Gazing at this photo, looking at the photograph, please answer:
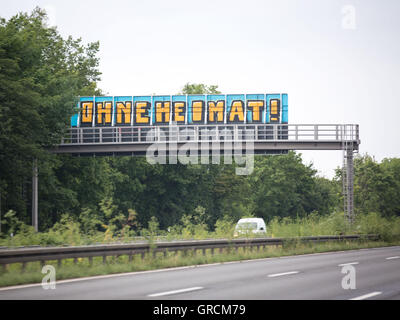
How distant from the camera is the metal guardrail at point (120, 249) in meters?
14.5

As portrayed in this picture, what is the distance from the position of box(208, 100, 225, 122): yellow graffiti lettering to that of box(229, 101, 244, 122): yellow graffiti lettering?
0.87m

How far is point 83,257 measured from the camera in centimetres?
1630

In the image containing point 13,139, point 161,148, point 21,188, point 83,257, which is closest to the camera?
point 83,257

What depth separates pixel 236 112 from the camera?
192 ft

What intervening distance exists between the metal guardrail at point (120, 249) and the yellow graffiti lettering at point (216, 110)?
32468 mm

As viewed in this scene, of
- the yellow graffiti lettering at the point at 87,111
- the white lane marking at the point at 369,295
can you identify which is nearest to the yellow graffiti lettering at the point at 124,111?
the yellow graffiti lettering at the point at 87,111

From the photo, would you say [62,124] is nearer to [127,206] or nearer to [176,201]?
[127,206]

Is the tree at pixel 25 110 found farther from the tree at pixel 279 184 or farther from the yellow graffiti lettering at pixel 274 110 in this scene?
the tree at pixel 279 184

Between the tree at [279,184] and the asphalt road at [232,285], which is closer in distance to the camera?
the asphalt road at [232,285]

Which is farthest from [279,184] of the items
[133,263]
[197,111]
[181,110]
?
[133,263]

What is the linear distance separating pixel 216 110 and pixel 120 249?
42256 mm
